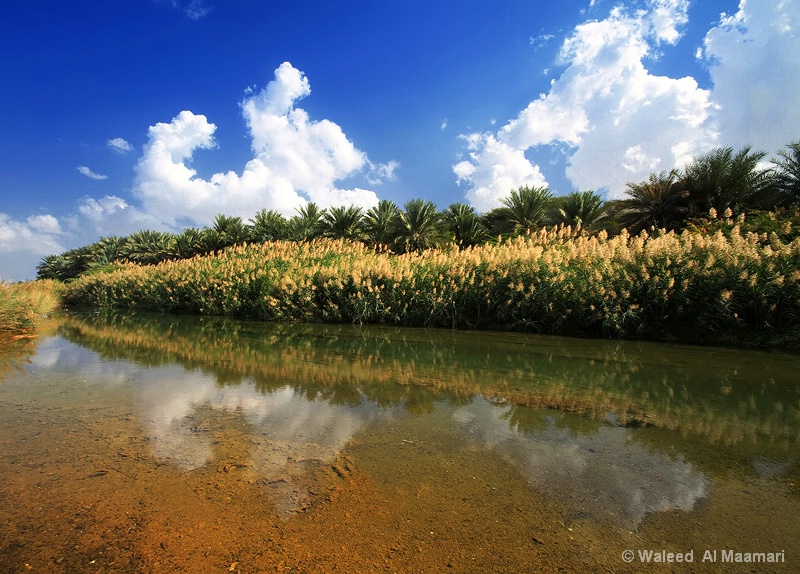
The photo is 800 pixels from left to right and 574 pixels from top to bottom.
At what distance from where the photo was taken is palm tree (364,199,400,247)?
26641 millimetres

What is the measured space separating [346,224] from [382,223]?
245 centimetres

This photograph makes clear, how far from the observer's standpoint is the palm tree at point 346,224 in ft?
88.1

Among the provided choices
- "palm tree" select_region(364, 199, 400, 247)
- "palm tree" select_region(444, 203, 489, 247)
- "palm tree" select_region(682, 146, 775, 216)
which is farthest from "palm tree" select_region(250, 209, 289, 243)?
"palm tree" select_region(682, 146, 775, 216)

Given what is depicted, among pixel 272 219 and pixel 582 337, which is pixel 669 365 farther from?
pixel 272 219

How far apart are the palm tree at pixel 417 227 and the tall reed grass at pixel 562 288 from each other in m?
11.4

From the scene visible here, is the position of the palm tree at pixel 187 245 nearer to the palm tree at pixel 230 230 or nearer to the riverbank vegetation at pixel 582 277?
the palm tree at pixel 230 230

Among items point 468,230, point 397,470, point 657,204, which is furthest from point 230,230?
point 397,470

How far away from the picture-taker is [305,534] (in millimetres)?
1763

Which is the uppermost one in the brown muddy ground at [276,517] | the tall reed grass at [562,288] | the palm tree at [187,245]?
the palm tree at [187,245]

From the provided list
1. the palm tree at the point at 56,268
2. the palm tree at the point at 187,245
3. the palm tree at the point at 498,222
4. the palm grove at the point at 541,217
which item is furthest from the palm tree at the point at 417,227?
the palm tree at the point at 56,268

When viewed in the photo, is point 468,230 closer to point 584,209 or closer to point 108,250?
point 584,209

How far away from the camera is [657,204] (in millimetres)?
19625

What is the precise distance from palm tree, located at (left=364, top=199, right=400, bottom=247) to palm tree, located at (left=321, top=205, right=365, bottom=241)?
1.68ft

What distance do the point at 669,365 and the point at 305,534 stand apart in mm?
5433
